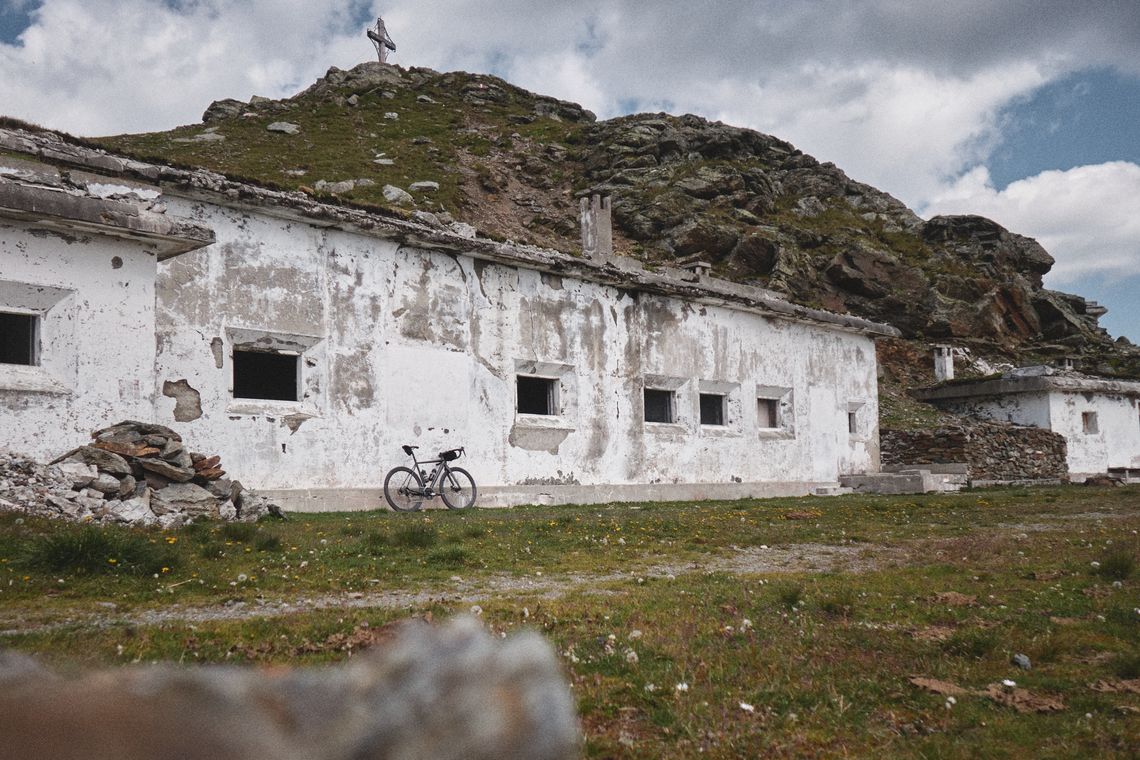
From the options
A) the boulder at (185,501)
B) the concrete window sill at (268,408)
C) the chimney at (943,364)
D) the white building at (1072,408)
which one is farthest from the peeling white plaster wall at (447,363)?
the chimney at (943,364)

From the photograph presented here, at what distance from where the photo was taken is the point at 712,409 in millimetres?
21250

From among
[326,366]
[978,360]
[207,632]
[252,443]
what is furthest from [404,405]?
[978,360]

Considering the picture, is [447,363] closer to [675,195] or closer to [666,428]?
[666,428]

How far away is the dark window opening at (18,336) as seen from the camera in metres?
10.6

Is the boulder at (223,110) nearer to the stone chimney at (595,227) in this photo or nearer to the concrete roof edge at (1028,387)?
the stone chimney at (595,227)

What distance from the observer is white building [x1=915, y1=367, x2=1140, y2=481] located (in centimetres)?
2933

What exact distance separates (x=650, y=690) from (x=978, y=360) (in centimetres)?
4140

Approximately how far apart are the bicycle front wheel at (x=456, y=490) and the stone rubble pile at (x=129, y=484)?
13.4 feet

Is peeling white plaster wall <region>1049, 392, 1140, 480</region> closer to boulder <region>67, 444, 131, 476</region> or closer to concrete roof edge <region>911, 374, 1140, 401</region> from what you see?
concrete roof edge <region>911, 374, 1140, 401</region>

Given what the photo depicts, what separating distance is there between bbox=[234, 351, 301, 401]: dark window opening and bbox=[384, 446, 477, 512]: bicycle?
7.37ft

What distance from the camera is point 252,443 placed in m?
13.3

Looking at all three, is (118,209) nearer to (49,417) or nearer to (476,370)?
(49,417)

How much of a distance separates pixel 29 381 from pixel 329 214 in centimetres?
554

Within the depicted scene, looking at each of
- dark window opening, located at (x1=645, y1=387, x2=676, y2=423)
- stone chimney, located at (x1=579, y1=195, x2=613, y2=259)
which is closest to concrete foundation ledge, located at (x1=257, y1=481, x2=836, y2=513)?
dark window opening, located at (x1=645, y1=387, x2=676, y2=423)
